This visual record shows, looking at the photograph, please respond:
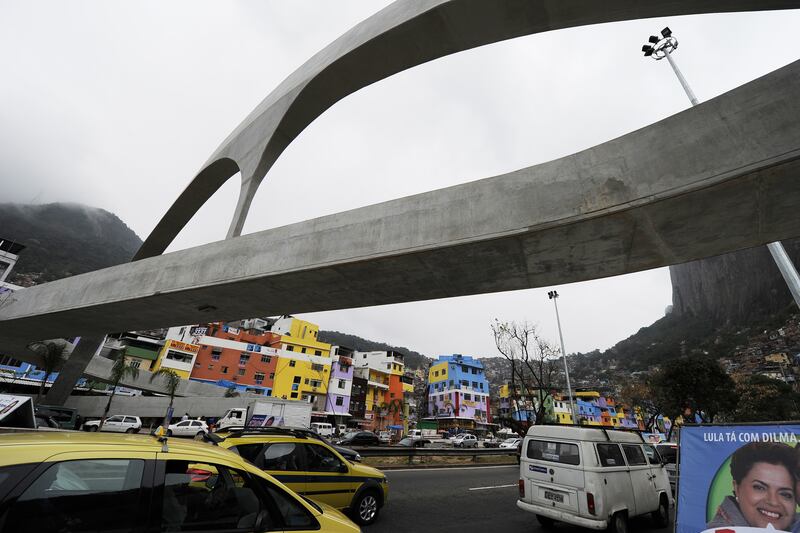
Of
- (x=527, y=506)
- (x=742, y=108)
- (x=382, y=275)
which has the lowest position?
(x=527, y=506)

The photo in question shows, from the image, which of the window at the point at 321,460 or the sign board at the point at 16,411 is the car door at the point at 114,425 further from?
the window at the point at 321,460

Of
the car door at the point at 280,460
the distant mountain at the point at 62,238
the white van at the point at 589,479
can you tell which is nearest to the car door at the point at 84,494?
the car door at the point at 280,460

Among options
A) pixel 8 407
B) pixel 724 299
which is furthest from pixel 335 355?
pixel 724 299

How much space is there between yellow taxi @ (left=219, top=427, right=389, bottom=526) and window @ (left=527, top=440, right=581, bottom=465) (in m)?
3.11

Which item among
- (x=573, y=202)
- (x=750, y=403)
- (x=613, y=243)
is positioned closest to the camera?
(x=573, y=202)

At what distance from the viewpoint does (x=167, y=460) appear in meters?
2.63

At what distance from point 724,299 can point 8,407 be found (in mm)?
127255

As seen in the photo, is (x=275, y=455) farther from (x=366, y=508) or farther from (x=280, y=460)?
(x=366, y=508)

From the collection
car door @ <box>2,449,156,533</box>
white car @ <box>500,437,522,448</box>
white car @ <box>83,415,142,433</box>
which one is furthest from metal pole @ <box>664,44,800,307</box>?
white car @ <box>83,415,142,433</box>

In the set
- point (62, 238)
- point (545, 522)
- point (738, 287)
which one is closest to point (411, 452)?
point (545, 522)

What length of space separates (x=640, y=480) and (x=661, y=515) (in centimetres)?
127

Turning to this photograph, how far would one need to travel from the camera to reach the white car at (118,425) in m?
26.0

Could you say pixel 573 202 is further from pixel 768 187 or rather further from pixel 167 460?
pixel 167 460

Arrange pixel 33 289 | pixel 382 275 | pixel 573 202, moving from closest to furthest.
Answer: pixel 573 202 → pixel 382 275 → pixel 33 289
